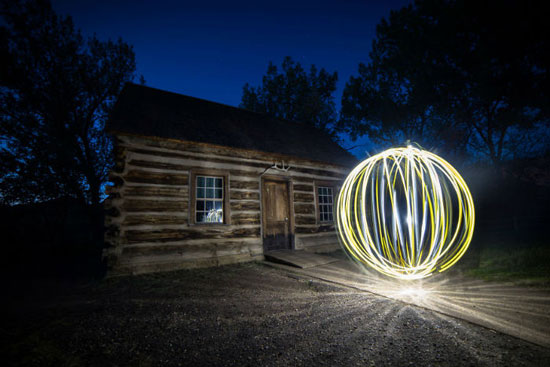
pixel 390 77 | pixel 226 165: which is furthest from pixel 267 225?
pixel 390 77

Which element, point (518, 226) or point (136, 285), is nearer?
point (136, 285)

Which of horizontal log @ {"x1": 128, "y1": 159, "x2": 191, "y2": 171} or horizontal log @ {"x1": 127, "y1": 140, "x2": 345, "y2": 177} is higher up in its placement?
horizontal log @ {"x1": 127, "y1": 140, "x2": 345, "y2": 177}

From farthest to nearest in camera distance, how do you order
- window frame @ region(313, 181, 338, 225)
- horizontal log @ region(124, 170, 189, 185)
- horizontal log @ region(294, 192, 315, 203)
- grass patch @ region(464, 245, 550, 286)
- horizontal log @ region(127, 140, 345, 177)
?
window frame @ region(313, 181, 338, 225), horizontal log @ region(294, 192, 315, 203), horizontal log @ region(127, 140, 345, 177), horizontal log @ region(124, 170, 189, 185), grass patch @ region(464, 245, 550, 286)

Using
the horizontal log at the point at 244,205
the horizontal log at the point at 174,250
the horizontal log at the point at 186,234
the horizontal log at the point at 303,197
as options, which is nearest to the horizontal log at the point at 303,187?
the horizontal log at the point at 303,197

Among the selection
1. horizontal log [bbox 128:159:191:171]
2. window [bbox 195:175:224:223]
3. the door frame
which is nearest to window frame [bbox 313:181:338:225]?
the door frame

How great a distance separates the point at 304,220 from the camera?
997cm

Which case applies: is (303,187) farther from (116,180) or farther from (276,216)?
(116,180)

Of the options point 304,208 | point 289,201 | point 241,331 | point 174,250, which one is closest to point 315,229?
point 304,208

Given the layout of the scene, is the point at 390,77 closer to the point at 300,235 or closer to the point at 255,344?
the point at 300,235

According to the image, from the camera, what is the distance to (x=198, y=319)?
3.77 m

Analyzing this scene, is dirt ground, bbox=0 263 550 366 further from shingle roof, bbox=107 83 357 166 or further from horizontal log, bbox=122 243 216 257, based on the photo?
shingle roof, bbox=107 83 357 166

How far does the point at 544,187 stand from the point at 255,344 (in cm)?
1997

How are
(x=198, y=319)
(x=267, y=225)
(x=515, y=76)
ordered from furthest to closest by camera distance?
(x=515, y=76) < (x=267, y=225) < (x=198, y=319)

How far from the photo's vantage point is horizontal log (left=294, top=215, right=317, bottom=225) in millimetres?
9792
